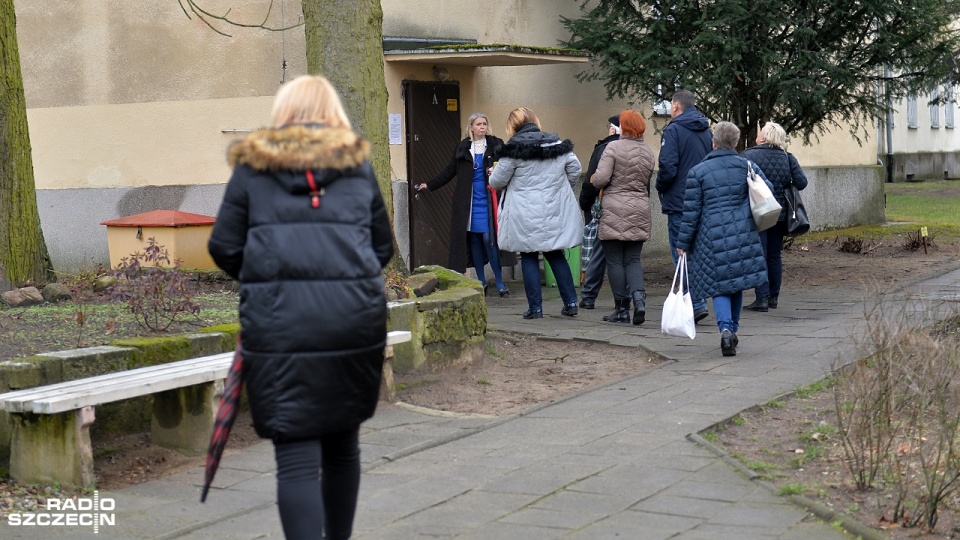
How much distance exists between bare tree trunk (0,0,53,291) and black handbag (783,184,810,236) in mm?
6626

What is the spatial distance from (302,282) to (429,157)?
10589mm

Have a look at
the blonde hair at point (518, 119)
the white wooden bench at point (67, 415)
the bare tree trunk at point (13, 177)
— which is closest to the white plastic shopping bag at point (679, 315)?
the blonde hair at point (518, 119)

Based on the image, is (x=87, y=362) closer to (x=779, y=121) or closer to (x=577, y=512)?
(x=577, y=512)

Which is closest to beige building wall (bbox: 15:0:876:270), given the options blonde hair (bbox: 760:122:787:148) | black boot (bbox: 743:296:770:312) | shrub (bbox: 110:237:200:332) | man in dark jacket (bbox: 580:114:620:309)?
man in dark jacket (bbox: 580:114:620:309)

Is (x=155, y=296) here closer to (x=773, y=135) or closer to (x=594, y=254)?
(x=594, y=254)

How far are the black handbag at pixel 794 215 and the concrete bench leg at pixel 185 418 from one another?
6.91 m

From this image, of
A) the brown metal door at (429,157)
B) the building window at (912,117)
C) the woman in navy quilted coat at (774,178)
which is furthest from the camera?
the building window at (912,117)

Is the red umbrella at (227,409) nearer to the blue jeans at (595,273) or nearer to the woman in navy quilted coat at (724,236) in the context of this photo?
the woman in navy quilted coat at (724,236)

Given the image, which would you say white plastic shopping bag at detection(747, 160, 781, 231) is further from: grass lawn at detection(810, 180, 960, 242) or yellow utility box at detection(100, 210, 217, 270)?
grass lawn at detection(810, 180, 960, 242)

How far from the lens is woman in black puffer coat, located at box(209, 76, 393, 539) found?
420 centimetres

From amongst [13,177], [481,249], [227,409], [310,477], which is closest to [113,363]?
[227,409]

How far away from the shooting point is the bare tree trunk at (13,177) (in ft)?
30.2

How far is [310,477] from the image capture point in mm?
4281

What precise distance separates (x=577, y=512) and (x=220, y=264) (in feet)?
6.25
